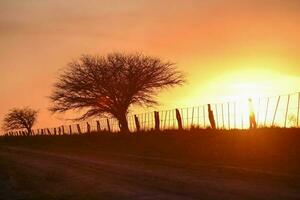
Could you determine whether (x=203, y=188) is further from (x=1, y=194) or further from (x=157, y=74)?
(x=157, y=74)

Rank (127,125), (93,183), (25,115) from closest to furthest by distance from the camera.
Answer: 1. (93,183)
2. (127,125)
3. (25,115)

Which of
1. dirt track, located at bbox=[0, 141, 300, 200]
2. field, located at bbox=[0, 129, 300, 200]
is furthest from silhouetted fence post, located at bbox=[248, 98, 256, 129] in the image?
dirt track, located at bbox=[0, 141, 300, 200]

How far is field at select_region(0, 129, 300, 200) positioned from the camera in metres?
14.4

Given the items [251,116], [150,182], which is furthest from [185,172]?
[251,116]

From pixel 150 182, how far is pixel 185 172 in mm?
2997

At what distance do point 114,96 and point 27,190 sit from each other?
49.2m

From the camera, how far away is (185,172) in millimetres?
19156

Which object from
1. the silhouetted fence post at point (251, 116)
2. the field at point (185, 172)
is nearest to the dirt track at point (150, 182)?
the field at point (185, 172)

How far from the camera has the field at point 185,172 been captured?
14406mm

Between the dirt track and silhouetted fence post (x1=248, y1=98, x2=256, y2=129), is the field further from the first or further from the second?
silhouetted fence post (x1=248, y1=98, x2=256, y2=129)

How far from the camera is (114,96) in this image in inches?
2562

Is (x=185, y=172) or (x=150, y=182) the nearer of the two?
(x=150, y=182)

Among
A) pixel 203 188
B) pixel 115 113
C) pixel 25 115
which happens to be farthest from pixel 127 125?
pixel 25 115

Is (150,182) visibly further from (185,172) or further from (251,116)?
(251,116)
